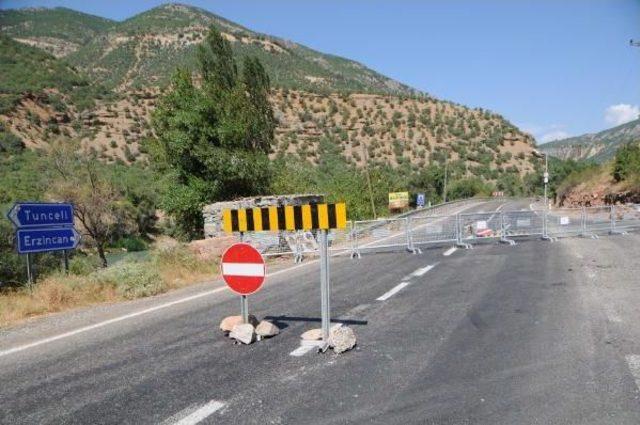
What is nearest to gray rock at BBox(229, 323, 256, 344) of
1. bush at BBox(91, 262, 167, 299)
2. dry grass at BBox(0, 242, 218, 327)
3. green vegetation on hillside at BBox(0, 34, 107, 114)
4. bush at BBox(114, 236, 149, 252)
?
dry grass at BBox(0, 242, 218, 327)

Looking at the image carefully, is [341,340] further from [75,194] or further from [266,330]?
[75,194]

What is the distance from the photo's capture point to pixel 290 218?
6.36 metres

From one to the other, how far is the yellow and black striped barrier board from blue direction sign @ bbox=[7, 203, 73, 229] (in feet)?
17.9

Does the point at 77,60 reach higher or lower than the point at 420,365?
higher

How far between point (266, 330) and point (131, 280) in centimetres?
533

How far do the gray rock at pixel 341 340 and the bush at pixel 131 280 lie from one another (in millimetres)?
5915

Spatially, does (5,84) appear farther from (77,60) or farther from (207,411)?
(207,411)

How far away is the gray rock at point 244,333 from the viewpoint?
20.7 ft

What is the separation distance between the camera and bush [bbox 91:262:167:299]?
1065cm

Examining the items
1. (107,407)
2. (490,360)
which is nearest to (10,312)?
(107,407)

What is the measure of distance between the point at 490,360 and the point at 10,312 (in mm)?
7694

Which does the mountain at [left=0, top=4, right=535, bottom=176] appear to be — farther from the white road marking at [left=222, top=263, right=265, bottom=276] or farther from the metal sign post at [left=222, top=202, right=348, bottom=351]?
the white road marking at [left=222, top=263, right=265, bottom=276]

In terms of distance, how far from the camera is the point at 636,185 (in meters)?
38.8

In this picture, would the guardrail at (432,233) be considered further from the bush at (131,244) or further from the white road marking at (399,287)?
the bush at (131,244)
